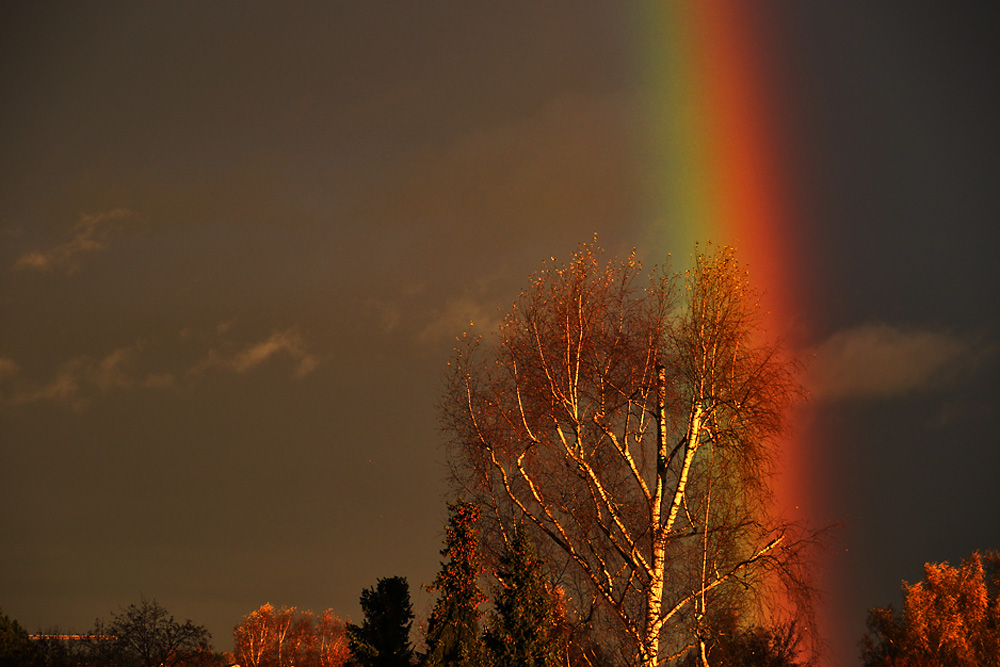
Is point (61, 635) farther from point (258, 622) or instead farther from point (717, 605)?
point (258, 622)

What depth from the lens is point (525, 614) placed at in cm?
1909

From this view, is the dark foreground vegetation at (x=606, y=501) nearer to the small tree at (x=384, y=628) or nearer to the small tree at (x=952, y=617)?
the small tree at (x=384, y=628)

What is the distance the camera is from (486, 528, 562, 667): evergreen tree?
18.8 m

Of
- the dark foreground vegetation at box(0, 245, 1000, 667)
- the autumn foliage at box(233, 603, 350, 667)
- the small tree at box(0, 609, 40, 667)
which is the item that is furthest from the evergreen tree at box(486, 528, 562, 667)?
the autumn foliage at box(233, 603, 350, 667)

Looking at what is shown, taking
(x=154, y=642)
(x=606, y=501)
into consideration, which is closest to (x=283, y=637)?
(x=154, y=642)

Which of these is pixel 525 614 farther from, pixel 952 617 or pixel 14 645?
pixel 952 617

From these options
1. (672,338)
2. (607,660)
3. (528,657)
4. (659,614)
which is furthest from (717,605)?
(672,338)

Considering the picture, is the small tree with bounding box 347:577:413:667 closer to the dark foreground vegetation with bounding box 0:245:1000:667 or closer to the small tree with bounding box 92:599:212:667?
the dark foreground vegetation with bounding box 0:245:1000:667

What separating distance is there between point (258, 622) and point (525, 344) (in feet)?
255

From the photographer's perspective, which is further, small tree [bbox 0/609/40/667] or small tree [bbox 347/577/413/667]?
small tree [bbox 0/609/40/667]

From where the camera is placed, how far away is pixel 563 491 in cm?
1878

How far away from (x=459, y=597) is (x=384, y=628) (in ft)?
5.94

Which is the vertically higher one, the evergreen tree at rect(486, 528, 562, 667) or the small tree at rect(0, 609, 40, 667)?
the small tree at rect(0, 609, 40, 667)

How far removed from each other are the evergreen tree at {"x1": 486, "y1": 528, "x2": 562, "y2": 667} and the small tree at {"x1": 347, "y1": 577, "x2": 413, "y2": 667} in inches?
81.8
